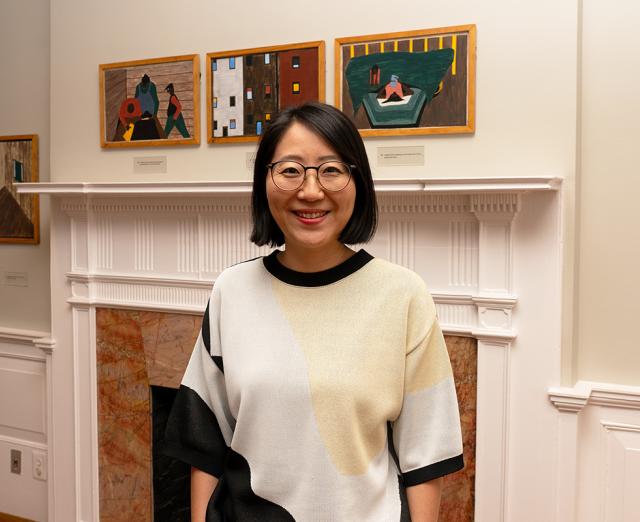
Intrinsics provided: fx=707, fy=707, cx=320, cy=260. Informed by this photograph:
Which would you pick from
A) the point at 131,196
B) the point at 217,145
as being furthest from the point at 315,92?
the point at 131,196

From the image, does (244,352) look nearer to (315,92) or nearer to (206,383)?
(206,383)

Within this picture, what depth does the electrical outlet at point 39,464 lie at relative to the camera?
4.26 meters

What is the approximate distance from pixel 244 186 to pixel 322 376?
1974mm

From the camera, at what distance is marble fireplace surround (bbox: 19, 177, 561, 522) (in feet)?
9.37

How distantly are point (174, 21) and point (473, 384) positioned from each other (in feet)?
7.43

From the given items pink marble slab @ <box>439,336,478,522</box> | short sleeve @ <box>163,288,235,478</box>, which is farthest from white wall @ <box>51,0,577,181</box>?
short sleeve @ <box>163,288,235,478</box>

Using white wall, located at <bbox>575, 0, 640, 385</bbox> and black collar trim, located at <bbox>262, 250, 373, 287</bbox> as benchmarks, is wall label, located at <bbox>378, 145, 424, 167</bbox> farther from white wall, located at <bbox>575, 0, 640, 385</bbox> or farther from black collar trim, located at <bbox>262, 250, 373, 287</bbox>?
black collar trim, located at <bbox>262, 250, 373, 287</bbox>

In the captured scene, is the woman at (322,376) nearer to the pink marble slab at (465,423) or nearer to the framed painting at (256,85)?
the pink marble slab at (465,423)

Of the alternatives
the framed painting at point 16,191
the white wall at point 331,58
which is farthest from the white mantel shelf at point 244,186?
the framed painting at point 16,191

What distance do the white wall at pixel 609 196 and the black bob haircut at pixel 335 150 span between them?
171 centimetres

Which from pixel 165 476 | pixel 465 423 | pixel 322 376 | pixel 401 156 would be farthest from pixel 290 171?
pixel 165 476

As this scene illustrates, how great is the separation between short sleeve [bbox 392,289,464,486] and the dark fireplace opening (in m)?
2.63

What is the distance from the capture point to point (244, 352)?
1.38 meters

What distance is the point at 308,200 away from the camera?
1346 millimetres
